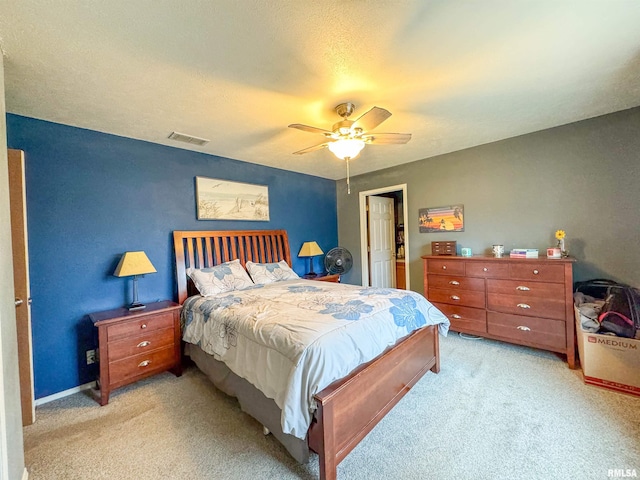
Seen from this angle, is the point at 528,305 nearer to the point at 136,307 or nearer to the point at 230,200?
the point at 230,200

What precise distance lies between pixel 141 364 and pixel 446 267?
3404 mm

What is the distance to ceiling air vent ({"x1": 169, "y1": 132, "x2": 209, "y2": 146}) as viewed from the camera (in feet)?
8.98

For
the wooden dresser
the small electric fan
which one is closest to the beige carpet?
the wooden dresser

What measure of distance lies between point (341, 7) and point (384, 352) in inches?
80.3

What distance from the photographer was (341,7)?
4.16 feet

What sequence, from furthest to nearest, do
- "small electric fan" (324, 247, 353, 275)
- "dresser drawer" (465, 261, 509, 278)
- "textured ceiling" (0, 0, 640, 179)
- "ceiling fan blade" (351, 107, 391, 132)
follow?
"small electric fan" (324, 247, 353, 275)
"dresser drawer" (465, 261, 509, 278)
"ceiling fan blade" (351, 107, 391, 132)
"textured ceiling" (0, 0, 640, 179)

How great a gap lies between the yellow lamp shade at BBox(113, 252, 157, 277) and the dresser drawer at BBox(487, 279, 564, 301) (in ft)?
11.8

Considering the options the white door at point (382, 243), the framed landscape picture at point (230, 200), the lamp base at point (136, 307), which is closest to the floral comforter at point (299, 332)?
the lamp base at point (136, 307)

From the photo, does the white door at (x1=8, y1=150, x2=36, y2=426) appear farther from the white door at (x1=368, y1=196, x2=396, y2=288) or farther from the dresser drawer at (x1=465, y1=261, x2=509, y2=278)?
the white door at (x1=368, y1=196, x2=396, y2=288)

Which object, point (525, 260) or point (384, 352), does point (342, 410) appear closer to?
point (384, 352)

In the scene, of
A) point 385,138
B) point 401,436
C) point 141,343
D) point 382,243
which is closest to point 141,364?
point 141,343

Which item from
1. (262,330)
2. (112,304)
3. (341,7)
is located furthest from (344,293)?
(112,304)

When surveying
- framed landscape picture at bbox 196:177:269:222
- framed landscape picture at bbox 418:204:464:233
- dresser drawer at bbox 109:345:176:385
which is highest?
framed landscape picture at bbox 196:177:269:222

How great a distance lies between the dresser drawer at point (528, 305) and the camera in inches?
101
